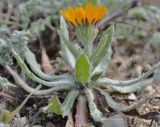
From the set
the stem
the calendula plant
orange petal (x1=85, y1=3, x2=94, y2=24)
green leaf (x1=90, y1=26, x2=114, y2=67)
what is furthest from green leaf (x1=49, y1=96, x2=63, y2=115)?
orange petal (x1=85, y1=3, x2=94, y2=24)

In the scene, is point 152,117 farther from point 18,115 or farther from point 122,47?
point 122,47

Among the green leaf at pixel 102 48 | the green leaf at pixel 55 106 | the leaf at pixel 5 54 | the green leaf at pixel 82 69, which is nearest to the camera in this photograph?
the green leaf at pixel 55 106

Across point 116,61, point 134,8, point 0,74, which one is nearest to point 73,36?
point 116,61

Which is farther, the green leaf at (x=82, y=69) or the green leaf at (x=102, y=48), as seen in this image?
the green leaf at (x=102, y=48)

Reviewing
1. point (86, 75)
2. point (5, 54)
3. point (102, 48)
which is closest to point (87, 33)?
point (102, 48)

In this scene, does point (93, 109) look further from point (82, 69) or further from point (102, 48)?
point (102, 48)

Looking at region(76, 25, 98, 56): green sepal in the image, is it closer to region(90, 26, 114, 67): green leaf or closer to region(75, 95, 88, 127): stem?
region(90, 26, 114, 67): green leaf

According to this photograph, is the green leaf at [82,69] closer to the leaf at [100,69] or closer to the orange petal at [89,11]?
the leaf at [100,69]

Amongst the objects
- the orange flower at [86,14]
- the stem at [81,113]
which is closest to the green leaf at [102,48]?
the orange flower at [86,14]
